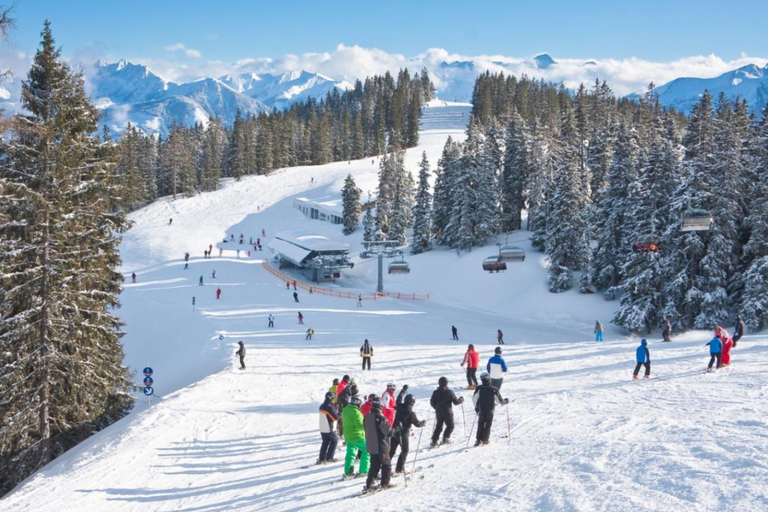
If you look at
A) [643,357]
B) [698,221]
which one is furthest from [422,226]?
[643,357]

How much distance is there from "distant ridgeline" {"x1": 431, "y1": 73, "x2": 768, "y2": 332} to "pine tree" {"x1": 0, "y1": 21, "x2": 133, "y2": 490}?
30806 mm

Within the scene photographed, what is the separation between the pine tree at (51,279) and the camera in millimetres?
16625

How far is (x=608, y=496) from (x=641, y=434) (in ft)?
12.2

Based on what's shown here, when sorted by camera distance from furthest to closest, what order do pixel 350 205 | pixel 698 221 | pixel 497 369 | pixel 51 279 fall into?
pixel 350 205 < pixel 698 221 < pixel 51 279 < pixel 497 369

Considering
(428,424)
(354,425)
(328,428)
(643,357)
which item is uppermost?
(354,425)

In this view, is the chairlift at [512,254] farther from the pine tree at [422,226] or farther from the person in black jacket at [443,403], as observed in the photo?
the person in black jacket at [443,403]

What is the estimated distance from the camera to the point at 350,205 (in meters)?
74.8

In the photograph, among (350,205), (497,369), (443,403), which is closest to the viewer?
(443,403)

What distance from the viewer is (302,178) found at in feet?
330

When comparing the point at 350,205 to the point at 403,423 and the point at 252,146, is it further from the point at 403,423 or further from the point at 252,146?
the point at 403,423

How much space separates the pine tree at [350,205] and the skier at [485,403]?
208 ft

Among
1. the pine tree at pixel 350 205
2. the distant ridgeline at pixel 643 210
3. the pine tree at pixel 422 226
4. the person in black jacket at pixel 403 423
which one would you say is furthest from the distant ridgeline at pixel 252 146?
the person in black jacket at pixel 403 423

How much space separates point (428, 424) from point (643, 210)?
98.0 feet

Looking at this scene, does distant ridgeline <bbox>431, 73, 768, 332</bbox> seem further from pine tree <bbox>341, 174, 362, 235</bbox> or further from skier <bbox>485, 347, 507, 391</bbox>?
skier <bbox>485, 347, 507, 391</bbox>
